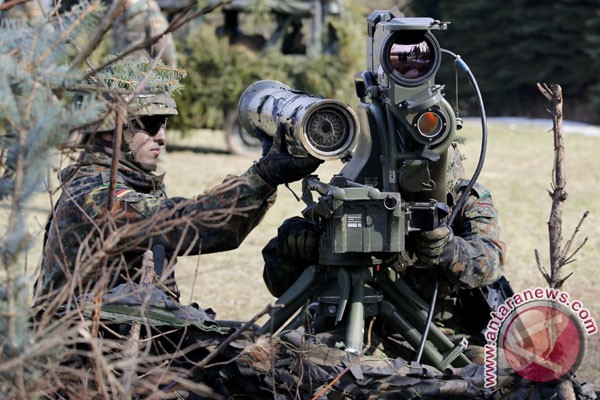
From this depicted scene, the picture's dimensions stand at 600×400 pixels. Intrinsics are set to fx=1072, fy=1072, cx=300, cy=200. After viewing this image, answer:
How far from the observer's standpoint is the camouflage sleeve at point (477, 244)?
178 inches

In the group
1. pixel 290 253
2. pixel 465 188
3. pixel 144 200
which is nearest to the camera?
pixel 144 200

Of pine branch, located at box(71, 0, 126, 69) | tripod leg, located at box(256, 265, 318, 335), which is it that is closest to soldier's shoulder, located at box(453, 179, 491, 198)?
tripod leg, located at box(256, 265, 318, 335)

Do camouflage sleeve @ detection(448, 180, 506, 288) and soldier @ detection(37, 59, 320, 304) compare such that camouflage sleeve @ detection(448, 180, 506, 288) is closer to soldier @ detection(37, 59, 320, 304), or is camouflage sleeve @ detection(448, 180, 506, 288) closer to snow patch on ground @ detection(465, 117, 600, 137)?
soldier @ detection(37, 59, 320, 304)

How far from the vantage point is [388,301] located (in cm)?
465

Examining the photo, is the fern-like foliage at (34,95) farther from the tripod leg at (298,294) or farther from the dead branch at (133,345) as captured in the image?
the tripod leg at (298,294)

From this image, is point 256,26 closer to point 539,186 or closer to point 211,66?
point 211,66

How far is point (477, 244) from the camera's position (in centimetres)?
466

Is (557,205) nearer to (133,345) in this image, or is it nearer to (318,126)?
(318,126)

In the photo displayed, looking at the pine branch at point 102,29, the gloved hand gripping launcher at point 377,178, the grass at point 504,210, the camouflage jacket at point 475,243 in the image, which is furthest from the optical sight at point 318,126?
the pine branch at point 102,29

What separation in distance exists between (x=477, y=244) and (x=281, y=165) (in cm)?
100

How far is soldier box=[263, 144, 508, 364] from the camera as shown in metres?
4.45

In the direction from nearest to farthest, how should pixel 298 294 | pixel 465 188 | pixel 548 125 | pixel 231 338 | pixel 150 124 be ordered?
pixel 231 338, pixel 298 294, pixel 465 188, pixel 150 124, pixel 548 125

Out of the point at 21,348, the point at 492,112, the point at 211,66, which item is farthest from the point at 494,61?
the point at 21,348

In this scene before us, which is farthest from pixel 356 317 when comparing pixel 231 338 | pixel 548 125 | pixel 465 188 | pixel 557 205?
pixel 548 125
